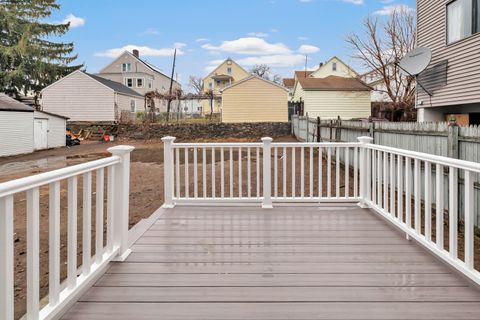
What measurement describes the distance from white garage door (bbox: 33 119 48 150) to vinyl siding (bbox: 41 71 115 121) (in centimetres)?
607

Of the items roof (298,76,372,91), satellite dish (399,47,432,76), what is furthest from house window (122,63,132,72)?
satellite dish (399,47,432,76)

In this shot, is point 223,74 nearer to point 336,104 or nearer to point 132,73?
point 132,73

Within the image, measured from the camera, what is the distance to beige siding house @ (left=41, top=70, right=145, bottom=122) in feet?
81.0

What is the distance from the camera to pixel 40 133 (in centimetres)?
1848

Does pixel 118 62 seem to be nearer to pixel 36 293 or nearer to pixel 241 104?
pixel 241 104

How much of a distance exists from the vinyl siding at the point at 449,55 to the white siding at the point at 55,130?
16440mm

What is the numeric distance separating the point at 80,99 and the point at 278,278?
25091 millimetres

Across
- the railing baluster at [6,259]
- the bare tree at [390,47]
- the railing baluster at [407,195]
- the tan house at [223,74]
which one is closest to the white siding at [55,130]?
the bare tree at [390,47]

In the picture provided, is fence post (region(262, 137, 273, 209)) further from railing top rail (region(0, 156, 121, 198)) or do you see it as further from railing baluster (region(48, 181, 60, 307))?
railing baluster (region(48, 181, 60, 307))

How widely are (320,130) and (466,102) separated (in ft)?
14.7

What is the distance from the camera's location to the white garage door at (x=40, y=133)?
59.4ft

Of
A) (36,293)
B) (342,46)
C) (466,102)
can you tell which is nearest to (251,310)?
(36,293)

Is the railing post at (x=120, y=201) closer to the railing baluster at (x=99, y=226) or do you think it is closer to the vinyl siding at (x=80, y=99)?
the railing baluster at (x=99, y=226)

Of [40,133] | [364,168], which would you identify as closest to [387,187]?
[364,168]
